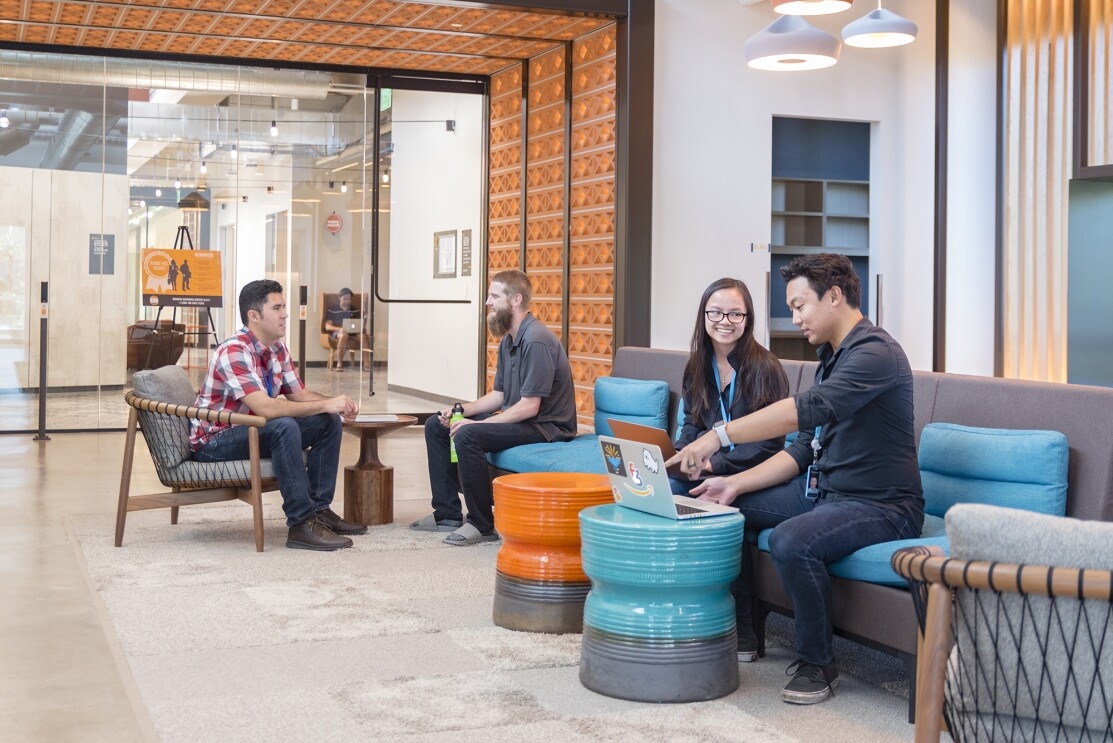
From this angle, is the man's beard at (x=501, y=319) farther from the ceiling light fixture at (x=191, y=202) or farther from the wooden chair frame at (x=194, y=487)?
the ceiling light fixture at (x=191, y=202)

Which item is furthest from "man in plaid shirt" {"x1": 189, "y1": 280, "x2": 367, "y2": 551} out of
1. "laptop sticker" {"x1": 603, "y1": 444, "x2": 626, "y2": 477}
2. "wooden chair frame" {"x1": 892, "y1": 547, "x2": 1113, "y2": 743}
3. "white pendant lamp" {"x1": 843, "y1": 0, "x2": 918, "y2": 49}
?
"wooden chair frame" {"x1": 892, "y1": 547, "x2": 1113, "y2": 743}

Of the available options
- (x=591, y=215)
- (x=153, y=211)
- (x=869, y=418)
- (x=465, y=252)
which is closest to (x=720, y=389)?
(x=869, y=418)

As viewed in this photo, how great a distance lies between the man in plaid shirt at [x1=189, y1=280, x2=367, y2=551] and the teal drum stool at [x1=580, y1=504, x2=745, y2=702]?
93.3 inches

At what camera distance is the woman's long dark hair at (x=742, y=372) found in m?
4.50

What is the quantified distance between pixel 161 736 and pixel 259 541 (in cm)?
241


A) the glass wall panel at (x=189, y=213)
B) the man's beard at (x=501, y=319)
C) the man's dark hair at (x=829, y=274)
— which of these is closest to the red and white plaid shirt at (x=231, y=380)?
the man's beard at (x=501, y=319)

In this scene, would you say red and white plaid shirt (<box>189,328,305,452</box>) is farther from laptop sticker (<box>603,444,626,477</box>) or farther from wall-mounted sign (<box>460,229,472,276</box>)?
wall-mounted sign (<box>460,229,472,276</box>)

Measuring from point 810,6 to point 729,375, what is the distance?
249cm

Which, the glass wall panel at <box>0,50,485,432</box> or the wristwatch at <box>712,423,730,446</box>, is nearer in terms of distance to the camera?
the wristwatch at <box>712,423,730,446</box>

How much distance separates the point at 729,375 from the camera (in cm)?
461

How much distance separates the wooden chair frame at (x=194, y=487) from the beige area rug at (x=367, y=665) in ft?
0.69

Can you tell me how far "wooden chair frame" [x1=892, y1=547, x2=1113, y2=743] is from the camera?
203cm

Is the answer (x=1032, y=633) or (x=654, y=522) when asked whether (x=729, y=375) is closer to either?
(x=654, y=522)

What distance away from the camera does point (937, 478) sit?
13.2ft
